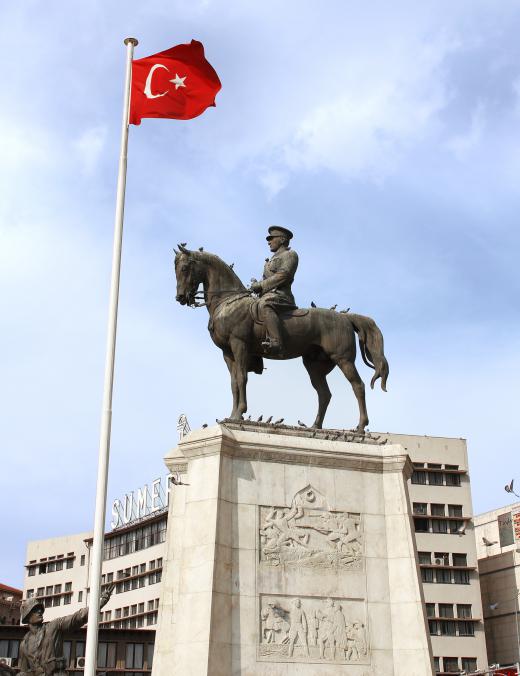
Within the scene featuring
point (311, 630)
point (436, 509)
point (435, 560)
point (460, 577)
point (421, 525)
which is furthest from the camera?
point (436, 509)

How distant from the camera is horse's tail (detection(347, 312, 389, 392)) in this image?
71.2ft

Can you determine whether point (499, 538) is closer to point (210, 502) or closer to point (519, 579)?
point (519, 579)

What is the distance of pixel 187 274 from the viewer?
20688 mm

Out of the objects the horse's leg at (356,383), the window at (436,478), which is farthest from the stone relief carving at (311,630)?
→ the window at (436,478)

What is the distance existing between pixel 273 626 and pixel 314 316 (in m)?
6.76

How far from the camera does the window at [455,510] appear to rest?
3319 inches

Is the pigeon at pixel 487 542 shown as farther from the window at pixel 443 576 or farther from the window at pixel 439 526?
the window at pixel 443 576

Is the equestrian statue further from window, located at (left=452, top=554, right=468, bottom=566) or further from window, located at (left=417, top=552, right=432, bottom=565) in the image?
window, located at (left=452, top=554, right=468, bottom=566)

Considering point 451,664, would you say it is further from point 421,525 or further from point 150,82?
point 150,82

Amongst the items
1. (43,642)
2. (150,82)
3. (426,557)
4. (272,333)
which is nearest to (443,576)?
(426,557)

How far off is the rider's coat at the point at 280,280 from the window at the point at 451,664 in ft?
210

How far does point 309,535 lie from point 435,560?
65.6m

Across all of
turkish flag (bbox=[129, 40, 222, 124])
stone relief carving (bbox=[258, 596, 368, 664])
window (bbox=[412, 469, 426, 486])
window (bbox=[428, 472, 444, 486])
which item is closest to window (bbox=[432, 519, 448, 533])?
window (bbox=[428, 472, 444, 486])

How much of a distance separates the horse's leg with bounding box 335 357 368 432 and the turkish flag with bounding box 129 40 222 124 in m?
6.20
